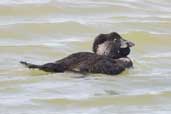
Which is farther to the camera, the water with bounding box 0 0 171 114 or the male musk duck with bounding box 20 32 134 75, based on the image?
the male musk duck with bounding box 20 32 134 75

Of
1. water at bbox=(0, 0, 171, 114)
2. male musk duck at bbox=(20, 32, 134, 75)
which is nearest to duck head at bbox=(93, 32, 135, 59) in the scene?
male musk duck at bbox=(20, 32, 134, 75)

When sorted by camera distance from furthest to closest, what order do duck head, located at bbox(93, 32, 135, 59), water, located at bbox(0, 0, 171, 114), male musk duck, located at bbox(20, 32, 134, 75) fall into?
duck head, located at bbox(93, 32, 135, 59) < male musk duck, located at bbox(20, 32, 134, 75) < water, located at bbox(0, 0, 171, 114)

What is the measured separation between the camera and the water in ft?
41.4

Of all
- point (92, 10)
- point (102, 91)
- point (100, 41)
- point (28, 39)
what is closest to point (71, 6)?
point (92, 10)

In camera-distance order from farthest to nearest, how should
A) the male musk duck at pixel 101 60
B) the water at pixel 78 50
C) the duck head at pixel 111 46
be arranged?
the duck head at pixel 111 46
the male musk duck at pixel 101 60
the water at pixel 78 50

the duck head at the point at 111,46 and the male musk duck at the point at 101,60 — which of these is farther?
the duck head at the point at 111,46

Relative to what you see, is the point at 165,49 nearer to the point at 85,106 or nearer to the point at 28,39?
the point at 28,39

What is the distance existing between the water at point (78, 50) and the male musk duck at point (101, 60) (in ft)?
0.37

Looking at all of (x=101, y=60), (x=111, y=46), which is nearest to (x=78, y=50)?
(x=111, y=46)

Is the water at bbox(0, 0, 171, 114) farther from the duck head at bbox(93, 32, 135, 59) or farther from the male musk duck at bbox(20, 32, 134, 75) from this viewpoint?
the duck head at bbox(93, 32, 135, 59)

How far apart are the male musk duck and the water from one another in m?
0.11

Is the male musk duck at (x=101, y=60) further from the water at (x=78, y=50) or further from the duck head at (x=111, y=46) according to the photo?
the water at (x=78, y=50)

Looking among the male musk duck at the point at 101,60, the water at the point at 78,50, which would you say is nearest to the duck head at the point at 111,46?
the male musk duck at the point at 101,60

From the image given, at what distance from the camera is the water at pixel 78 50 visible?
12617mm
